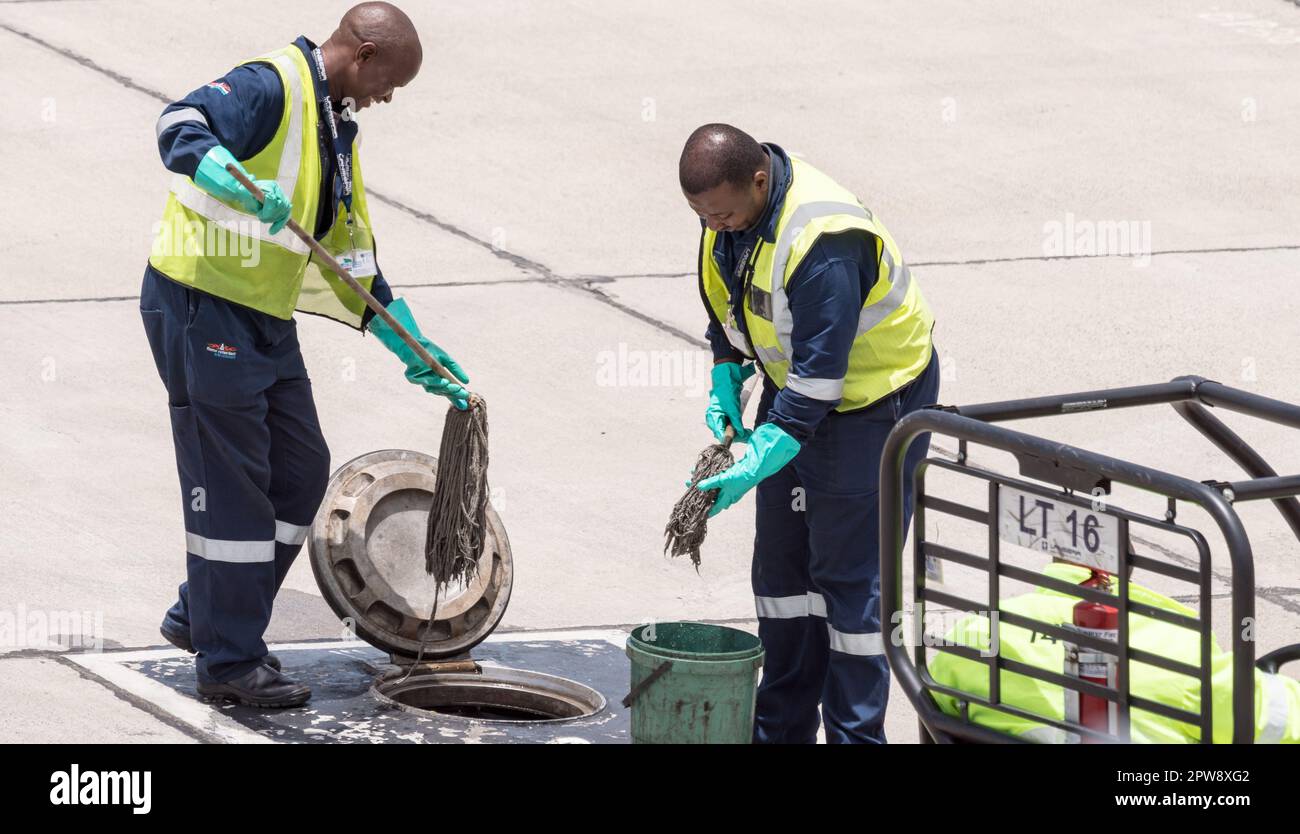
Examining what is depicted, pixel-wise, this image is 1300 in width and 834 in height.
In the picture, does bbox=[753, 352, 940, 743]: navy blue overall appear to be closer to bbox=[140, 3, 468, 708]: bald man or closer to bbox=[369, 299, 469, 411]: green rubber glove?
bbox=[369, 299, 469, 411]: green rubber glove

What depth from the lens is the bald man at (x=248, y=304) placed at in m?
5.89

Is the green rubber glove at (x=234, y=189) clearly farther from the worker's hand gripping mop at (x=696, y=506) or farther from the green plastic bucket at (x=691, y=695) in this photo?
the green plastic bucket at (x=691, y=695)

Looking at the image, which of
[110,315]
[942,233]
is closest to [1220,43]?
[942,233]

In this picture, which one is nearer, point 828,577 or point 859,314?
point 859,314

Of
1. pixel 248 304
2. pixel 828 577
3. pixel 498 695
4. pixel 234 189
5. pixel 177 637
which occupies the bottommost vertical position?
pixel 498 695

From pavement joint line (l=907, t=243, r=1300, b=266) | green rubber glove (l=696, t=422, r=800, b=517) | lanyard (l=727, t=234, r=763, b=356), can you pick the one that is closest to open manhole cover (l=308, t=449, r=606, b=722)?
green rubber glove (l=696, t=422, r=800, b=517)

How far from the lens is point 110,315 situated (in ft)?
31.1

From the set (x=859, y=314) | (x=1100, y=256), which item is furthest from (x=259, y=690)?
(x=1100, y=256)

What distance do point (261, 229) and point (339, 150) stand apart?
373 millimetres

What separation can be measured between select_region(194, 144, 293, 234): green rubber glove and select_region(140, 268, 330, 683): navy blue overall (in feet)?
1.26

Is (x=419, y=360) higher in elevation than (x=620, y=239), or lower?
lower

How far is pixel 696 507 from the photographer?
229 inches

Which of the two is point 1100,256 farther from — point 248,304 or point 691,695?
point 248,304

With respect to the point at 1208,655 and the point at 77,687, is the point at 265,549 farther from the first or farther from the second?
the point at 1208,655
